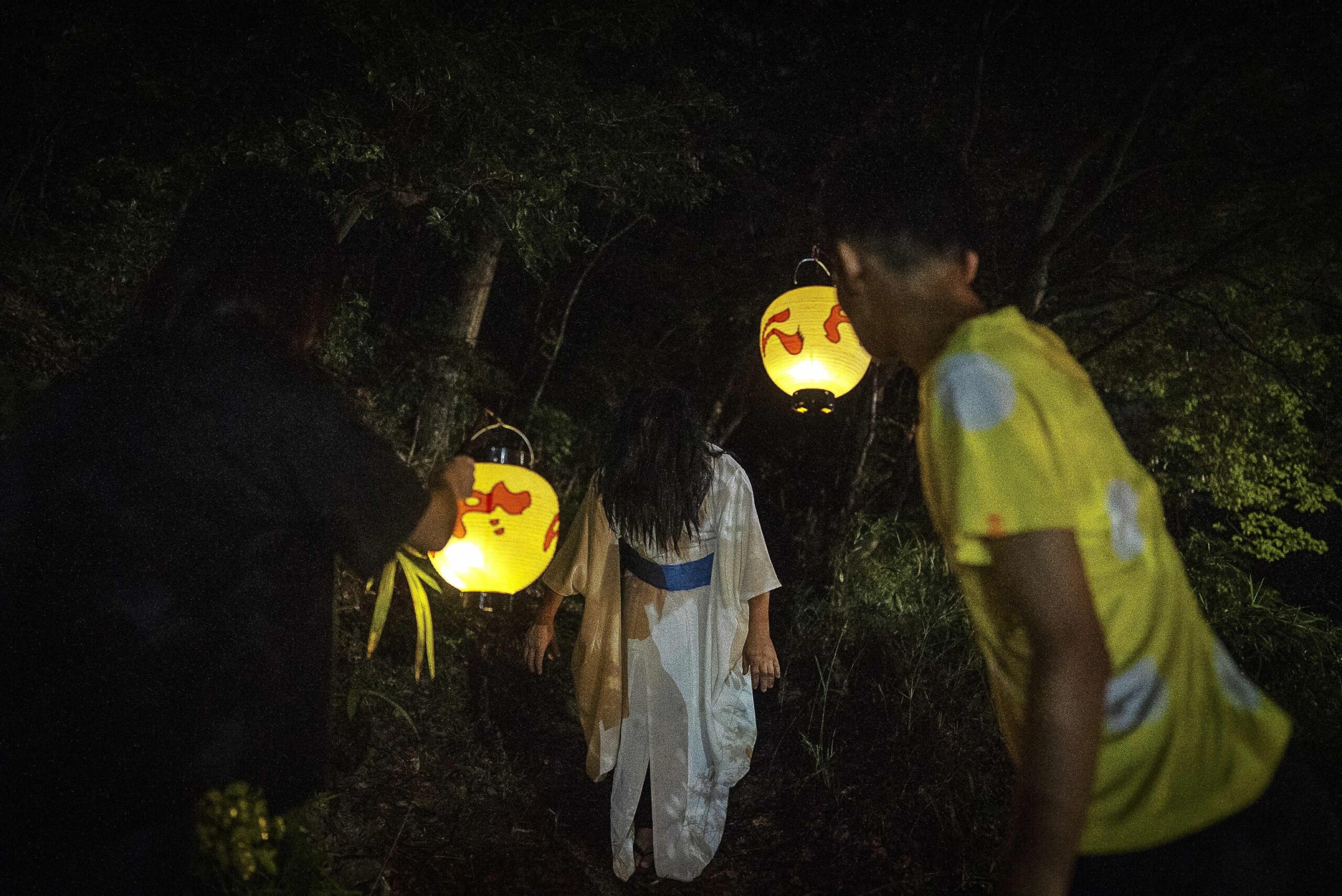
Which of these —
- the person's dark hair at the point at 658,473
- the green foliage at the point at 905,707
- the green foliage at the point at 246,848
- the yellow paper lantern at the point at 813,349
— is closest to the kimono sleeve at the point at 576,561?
the person's dark hair at the point at 658,473

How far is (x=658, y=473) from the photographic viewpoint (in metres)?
4.20

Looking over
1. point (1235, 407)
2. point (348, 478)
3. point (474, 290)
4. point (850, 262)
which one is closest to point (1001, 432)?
point (850, 262)

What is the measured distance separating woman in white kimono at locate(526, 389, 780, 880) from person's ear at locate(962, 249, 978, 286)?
290 centimetres

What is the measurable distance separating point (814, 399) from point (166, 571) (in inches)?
156

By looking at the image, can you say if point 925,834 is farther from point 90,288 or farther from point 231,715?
point 90,288

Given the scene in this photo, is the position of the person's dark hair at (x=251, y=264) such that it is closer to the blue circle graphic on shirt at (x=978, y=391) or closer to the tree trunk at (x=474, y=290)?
the blue circle graphic on shirt at (x=978, y=391)

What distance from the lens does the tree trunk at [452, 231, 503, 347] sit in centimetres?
684

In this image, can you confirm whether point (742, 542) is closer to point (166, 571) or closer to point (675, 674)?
point (675, 674)

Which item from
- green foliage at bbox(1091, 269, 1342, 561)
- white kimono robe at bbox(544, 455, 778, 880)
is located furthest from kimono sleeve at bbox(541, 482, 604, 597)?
green foliage at bbox(1091, 269, 1342, 561)

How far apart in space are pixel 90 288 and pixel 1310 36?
7201mm

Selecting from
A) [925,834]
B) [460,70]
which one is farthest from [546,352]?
[925,834]

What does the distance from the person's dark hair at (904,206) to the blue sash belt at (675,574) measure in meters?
2.99

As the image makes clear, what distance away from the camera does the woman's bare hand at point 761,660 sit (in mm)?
4285

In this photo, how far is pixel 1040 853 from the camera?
3.33 ft
